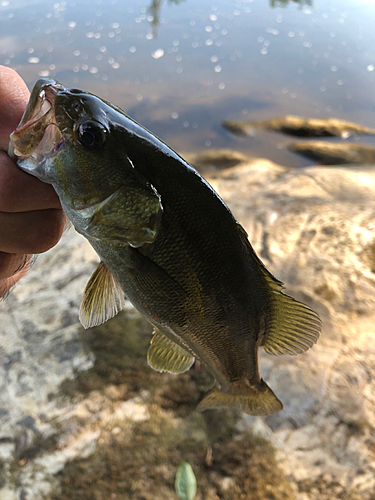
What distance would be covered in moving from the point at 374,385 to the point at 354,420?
0.93 feet

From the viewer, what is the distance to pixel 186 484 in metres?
1.72

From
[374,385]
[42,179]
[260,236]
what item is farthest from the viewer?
[260,236]

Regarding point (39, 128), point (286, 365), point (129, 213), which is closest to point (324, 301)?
point (286, 365)

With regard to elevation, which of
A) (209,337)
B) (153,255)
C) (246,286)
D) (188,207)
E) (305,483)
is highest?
(188,207)

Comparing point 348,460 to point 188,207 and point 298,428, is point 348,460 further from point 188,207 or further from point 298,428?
point 188,207

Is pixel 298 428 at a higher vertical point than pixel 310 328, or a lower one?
lower

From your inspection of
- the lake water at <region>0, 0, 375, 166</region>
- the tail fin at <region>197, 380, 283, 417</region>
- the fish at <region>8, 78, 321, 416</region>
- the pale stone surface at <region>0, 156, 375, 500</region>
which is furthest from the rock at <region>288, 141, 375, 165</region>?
the fish at <region>8, 78, 321, 416</region>

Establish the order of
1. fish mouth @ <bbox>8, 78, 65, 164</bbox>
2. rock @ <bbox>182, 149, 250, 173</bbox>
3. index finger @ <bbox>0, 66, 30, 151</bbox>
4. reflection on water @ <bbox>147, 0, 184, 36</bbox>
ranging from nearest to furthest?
fish mouth @ <bbox>8, 78, 65, 164</bbox> < index finger @ <bbox>0, 66, 30, 151</bbox> < rock @ <bbox>182, 149, 250, 173</bbox> < reflection on water @ <bbox>147, 0, 184, 36</bbox>

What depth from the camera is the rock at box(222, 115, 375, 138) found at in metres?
6.34

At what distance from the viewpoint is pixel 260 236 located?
3.23 metres

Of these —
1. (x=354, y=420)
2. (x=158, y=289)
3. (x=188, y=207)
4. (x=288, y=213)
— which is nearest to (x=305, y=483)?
(x=354, y=420)

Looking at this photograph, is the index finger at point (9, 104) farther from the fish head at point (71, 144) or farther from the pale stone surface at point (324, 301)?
the pale stone surface at point (324, 301)

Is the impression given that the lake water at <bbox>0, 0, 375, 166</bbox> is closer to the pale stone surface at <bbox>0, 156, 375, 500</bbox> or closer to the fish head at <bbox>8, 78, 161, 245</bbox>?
the pale stone surface at <bbox>0, 156, 375, 500</bbox>

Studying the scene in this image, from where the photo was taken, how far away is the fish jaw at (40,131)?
87 centimetres
